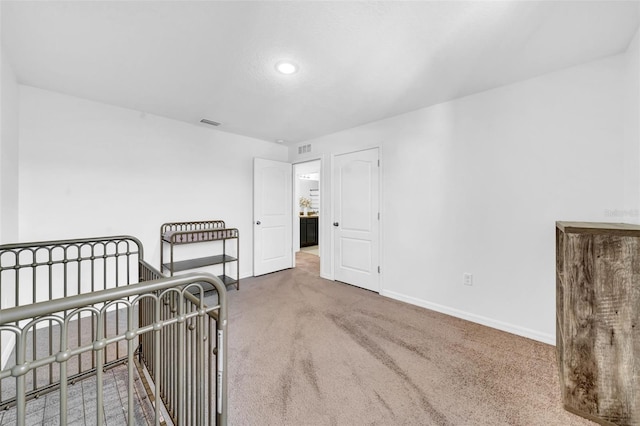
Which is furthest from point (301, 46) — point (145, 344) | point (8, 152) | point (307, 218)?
point (307, 218)

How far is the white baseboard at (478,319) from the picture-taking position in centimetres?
227

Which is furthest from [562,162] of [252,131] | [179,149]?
[179,149]

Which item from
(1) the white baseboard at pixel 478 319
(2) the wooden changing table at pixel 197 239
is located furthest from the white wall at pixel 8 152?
(1) the white baseboard at pixel 478 319

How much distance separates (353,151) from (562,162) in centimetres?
224

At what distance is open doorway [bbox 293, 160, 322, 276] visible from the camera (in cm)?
525

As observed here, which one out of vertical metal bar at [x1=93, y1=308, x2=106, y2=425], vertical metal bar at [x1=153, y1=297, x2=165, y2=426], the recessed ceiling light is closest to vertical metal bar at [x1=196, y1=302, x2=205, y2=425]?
vertical metal bar at [x1=153, y1=297, x2=165, y2=426]

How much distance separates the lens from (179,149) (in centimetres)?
345

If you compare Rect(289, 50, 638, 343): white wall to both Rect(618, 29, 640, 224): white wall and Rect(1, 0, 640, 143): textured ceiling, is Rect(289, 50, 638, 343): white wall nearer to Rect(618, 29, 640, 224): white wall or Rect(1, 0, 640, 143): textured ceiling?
Rect(618, 29, 640, 224): white wall

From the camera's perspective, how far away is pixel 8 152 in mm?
2115

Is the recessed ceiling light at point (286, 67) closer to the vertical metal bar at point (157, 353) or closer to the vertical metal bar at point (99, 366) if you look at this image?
the vertical metal bar at point (157, 353)

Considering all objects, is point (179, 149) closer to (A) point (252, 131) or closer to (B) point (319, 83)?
(A) point (252, 131)

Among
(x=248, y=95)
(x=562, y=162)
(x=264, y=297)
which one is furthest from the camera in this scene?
(x=264, y=297)

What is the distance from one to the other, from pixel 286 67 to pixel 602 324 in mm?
2714

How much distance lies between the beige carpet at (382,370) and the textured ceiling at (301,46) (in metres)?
2.30
